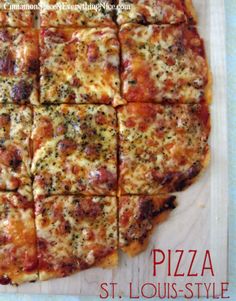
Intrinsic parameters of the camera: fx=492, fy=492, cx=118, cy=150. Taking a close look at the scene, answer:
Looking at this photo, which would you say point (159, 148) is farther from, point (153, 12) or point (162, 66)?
point (153, 12)

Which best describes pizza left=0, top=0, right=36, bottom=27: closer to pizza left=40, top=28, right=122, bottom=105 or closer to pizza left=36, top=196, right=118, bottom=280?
pizza left=40, top=28, right=122, bottom=105

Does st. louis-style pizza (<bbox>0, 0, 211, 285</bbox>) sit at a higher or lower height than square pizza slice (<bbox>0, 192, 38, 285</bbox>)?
higher

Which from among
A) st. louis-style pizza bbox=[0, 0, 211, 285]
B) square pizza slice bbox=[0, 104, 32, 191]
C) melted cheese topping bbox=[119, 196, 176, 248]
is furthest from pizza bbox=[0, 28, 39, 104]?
melted cheese topping bbox=[119, 196, 176, 248]

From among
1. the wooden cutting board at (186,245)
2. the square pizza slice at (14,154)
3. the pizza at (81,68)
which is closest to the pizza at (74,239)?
the wooden cutting board at (186,245)

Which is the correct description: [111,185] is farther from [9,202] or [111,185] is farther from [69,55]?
[69,55]

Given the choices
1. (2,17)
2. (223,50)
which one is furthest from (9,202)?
(223,50)
